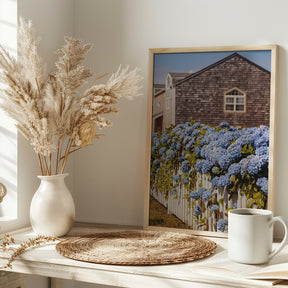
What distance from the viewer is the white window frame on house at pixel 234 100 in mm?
1431

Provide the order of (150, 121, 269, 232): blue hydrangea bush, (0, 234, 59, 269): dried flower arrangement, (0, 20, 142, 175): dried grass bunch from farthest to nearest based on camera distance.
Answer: (150, 121, 269, 232): blue hydrangea bush < (0, 20, 142, 175): dried grass bunch < (0, 234, 59, 269): dried flower arrangement

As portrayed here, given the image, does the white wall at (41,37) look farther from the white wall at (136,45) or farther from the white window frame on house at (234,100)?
the white window frame on house at (234,100)

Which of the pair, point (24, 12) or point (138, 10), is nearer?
point (24, 12)

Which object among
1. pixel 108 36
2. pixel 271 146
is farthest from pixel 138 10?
pixel 271 146

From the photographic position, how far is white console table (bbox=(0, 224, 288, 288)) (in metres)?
0.98


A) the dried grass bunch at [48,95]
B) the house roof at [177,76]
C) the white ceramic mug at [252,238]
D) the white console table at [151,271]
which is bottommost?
the white console table at [151,271]

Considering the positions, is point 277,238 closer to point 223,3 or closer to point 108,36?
point 223,3

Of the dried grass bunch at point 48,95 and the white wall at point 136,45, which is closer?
the dried grass bunch at point 48,95

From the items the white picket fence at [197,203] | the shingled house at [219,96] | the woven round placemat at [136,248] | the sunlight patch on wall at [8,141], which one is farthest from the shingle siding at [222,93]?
the sunlight patch on wall at [8,141]

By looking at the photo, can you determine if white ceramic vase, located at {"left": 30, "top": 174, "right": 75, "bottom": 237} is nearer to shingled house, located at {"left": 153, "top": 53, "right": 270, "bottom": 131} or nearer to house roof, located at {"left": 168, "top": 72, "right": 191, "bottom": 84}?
shingled house, located at {"left": 153, "top": 53, "right": 270, "bottom": 131}

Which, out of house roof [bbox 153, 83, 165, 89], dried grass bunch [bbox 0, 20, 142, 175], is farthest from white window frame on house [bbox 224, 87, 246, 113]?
dried grass bunch [bbox 0, 20, 142, 175]

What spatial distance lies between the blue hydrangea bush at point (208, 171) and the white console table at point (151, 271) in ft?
0.91

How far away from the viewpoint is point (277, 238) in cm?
139

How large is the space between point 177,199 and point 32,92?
61 cm
